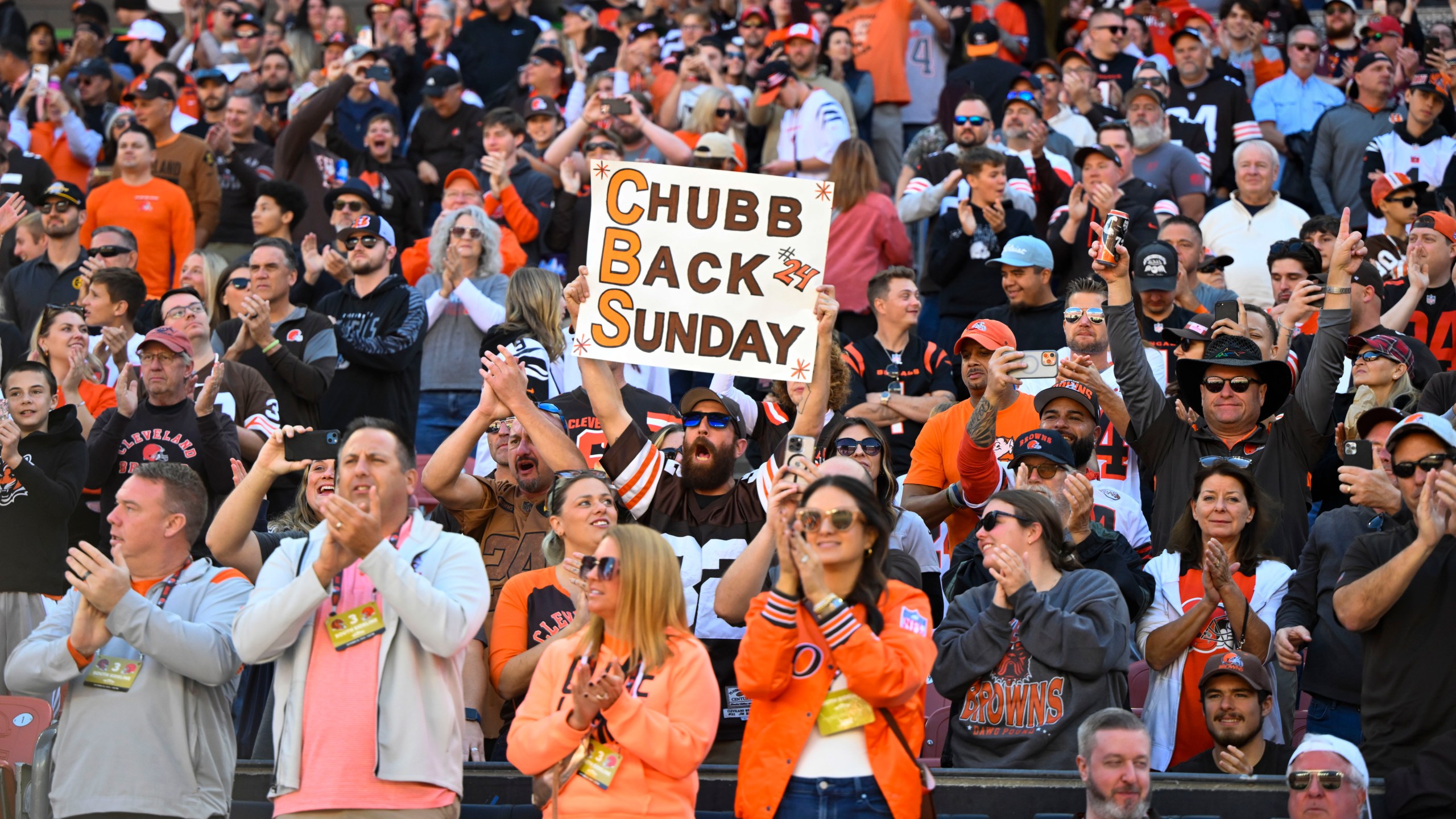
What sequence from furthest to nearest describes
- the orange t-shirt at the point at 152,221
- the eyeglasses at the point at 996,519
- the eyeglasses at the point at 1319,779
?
the orange t-shirt at the point at 152,221
the eyeglasses at the point at 996,519
the eyeglasses at the point at 1319,779

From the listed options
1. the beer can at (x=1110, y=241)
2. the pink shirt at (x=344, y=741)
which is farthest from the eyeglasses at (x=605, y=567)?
the beer can at (x=1110, y=241)

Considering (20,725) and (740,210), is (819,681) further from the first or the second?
(20,725)

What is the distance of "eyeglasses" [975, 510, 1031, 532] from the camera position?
629cm

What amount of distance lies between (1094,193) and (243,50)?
9.91m

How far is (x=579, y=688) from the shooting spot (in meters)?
4.92

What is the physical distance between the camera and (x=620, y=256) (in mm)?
7125

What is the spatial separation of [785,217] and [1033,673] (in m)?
2.16

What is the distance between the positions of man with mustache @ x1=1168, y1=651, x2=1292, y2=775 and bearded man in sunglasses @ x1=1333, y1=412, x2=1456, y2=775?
1.30 feet

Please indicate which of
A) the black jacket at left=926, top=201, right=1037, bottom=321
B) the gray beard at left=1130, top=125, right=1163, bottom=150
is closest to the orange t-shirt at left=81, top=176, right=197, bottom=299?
the black jacket at left=926, top=201, right=1037, bottom=321

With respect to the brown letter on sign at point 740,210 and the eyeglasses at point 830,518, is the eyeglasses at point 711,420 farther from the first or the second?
the eyeglasses at point 830,518

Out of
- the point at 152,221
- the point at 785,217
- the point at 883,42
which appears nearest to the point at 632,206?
the point at 785,217

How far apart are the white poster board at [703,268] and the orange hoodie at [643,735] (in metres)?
2.01

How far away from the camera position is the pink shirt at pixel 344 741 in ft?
16.7

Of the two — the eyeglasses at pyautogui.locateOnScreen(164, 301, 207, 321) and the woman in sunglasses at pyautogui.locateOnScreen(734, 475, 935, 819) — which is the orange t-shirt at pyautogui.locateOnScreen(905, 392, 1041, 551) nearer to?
the woman in sunglasses at pyautogui.locateOnScreen(734, 475, 935, 819)
